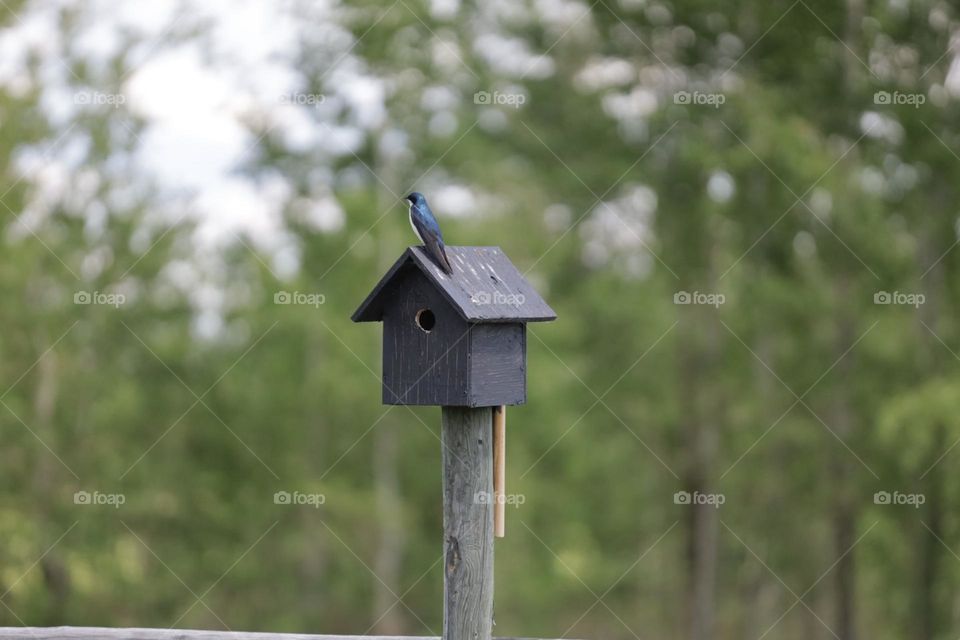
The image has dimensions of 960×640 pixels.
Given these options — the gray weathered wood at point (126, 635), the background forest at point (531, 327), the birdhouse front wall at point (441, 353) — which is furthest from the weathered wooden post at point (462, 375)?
the background forest at point (531, 327)

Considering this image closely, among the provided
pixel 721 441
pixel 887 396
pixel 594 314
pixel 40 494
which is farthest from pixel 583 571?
pixel 40 494

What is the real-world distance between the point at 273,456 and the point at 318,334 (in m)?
1.65

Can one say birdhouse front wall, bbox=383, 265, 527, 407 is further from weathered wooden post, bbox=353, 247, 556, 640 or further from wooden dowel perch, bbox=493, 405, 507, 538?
wooden dowel perch, bbox=493, 405, 507, 538

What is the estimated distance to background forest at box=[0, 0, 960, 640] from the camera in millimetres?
11836

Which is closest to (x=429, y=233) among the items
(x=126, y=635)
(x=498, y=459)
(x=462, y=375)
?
(x=462, y=375)

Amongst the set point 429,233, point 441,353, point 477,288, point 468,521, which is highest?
point 429,233

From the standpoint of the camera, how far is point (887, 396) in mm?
12453

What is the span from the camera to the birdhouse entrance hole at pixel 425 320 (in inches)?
201

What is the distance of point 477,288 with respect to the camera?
16.6 ft

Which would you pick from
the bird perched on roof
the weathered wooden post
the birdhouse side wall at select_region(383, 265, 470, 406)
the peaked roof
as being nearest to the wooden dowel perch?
the weathered wooden post

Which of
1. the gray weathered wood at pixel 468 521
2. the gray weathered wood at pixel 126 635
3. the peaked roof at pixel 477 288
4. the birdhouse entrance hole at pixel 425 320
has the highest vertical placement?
the peaked roof at pixel 477 288

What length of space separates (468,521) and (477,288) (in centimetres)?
107

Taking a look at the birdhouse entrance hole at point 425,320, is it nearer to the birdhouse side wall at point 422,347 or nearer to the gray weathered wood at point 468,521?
the birdhouse side wall at point 422,347

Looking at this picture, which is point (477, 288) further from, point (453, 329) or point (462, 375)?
point (462, 375)
